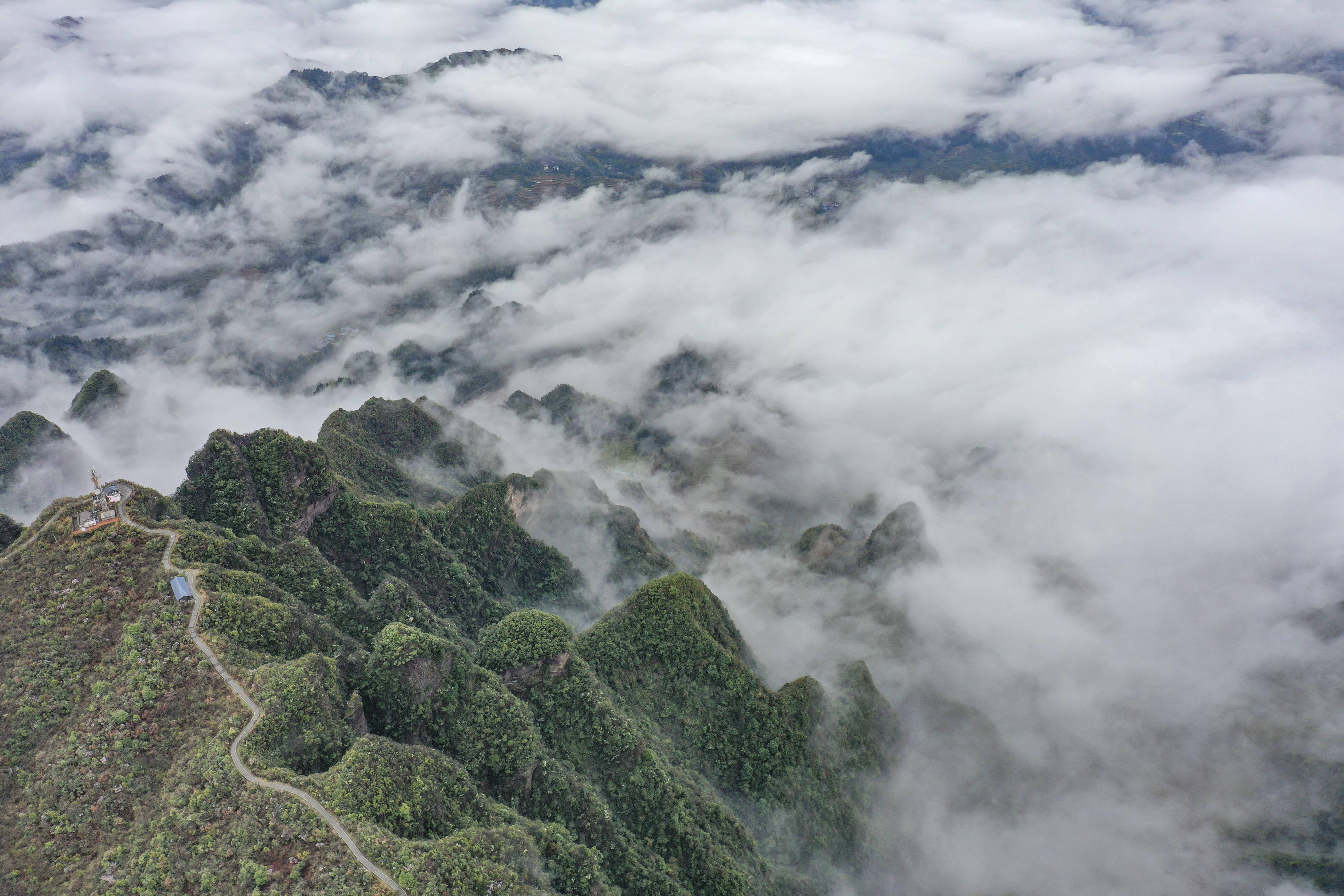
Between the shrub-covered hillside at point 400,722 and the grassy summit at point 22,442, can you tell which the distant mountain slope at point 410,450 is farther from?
the grassy summit at point 22,442

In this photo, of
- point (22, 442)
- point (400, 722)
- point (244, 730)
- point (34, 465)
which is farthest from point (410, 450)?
point (244, 730)

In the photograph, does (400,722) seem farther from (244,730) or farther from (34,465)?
(34,465)

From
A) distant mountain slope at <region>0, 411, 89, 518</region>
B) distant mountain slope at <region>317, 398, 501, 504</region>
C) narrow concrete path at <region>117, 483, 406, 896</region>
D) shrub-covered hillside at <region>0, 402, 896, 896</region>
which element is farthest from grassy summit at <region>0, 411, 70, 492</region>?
narrow concrete path at <region>117, 483, 406, 896</region>

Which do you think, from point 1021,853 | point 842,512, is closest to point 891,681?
point 1021,853

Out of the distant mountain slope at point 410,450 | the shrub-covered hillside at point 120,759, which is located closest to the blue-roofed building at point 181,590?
the shrub-covered hillside at point 120,759

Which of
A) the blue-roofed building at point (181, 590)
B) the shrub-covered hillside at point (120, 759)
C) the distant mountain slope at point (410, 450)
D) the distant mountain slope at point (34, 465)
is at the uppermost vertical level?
the blue-roofed building at point (181, 590)

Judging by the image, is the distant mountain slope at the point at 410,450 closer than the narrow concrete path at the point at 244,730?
No

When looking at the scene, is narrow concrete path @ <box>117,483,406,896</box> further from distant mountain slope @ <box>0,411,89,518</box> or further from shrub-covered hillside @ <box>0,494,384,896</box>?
distant mountain slope @ <box>0,411,89,518</box>

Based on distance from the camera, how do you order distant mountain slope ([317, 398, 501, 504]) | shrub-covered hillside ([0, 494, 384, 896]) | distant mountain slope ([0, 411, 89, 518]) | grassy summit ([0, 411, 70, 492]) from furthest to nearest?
distant mountain slope ([317, 398, 501, 504]) < grassy summit ([0, 411, 70, 492]) < distant mountain slope ([0, 411, 89, 518]) < shrub-covered hillside ([0, 494, 384, 896])
